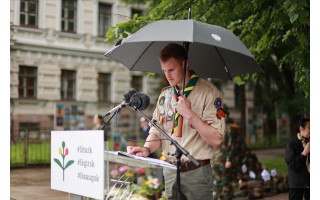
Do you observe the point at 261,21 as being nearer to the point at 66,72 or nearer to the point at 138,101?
the point at 138,101

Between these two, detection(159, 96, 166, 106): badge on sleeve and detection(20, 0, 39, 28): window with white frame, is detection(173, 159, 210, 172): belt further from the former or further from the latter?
detection(20, 0, 39, 28): window with white frame

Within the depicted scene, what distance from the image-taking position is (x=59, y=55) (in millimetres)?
21125

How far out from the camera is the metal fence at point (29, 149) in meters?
15.1

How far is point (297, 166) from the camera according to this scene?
5.73 m

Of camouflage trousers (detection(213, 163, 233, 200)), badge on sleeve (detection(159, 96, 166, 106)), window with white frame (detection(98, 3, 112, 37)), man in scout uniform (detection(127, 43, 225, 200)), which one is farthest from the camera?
window with white frame (detection(98, 3, 112, 37))

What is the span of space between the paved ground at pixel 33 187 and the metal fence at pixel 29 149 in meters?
0.57

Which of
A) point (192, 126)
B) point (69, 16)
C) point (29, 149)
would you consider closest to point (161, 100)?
point (192, 126)

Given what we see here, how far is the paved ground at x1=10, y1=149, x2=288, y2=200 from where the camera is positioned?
933cm

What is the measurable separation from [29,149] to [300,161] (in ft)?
39.9

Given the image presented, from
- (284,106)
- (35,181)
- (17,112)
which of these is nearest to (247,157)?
(284,106)

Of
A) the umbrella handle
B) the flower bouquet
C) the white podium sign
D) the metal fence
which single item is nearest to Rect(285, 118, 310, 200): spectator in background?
the flower bouquet

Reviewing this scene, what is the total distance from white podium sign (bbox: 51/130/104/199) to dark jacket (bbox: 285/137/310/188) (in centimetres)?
341

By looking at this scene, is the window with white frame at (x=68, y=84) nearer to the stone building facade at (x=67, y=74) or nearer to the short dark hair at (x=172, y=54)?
the stone building facade at (x=67, y=74)
